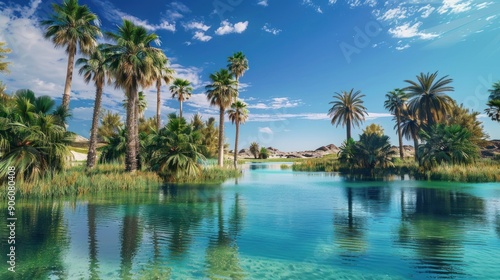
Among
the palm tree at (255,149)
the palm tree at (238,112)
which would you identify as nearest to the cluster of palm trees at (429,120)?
the palm tree at (238,112)

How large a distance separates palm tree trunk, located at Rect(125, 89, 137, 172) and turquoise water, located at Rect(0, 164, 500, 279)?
1076 cm

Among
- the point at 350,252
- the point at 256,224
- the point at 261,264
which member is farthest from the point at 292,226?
the point at 261,264

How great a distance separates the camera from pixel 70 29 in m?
25.7

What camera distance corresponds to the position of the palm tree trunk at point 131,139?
24.7m

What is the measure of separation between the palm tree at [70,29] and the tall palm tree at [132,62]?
3852 millimetres

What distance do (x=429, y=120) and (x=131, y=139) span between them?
4614 cm

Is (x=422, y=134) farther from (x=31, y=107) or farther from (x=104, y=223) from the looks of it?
(x=31, y=107)

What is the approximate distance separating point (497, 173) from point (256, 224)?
27.1 metres

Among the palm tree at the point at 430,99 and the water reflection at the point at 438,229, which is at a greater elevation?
the palm tree at the point at 430,99

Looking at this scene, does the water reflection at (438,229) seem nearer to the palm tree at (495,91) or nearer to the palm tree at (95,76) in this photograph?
the palm tree at (95,76)

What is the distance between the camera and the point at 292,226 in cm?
1011

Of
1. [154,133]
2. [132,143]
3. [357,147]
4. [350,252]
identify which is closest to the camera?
[350,252]

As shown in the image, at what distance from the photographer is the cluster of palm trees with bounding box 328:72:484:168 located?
31.9m

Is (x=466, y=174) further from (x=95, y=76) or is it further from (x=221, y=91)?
(x=95, y=76)
